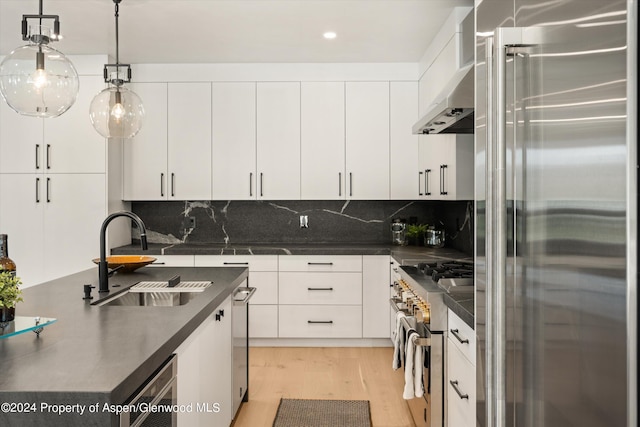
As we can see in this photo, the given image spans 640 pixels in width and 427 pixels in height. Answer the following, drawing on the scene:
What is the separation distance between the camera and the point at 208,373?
7.30ft

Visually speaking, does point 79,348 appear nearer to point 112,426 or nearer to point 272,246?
point 112,426

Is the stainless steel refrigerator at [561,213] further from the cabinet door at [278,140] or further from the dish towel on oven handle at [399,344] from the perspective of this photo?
the cabinet door at [278,140]

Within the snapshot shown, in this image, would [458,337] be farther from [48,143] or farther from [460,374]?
[48,143]

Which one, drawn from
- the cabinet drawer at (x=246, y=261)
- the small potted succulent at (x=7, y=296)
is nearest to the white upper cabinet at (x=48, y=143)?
the cabinet drawer at (x=246, y=261)

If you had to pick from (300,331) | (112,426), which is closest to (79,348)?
(112,426)

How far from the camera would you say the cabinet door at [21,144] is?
15.2ft

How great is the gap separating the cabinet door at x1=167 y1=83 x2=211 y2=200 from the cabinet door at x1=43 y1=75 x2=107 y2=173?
2.00 feet

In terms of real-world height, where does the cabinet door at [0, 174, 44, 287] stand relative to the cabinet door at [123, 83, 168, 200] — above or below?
below

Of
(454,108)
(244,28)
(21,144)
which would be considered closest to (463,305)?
(454,108)

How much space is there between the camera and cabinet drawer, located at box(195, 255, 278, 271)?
4.63 m

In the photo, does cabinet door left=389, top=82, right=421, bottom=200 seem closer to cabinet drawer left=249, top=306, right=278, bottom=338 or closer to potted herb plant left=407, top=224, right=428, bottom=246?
potted herb plant left=407, top=224, right=428, bottom=246

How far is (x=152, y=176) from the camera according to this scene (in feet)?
16.1

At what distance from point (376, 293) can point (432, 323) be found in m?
2.25

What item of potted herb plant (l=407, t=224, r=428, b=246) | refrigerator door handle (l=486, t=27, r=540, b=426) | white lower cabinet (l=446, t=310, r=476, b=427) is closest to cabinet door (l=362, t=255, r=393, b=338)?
potted herb plant (l=407, t=224, r=428, b=246)
